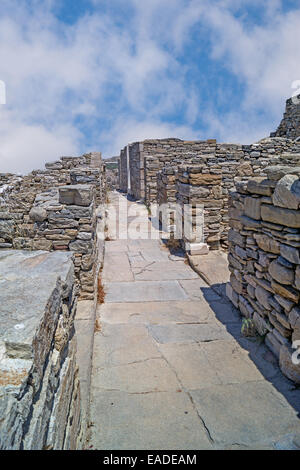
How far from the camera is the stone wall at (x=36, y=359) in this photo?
1057 millimetres

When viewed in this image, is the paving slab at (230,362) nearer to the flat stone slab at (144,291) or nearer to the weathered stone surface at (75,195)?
the flat stone slab at (144,291)

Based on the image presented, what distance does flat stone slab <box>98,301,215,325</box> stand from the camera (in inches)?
178

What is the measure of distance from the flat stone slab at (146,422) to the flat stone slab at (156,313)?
1.54 metres

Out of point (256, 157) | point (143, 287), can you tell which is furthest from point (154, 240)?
point (256, 157)

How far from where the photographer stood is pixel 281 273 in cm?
323

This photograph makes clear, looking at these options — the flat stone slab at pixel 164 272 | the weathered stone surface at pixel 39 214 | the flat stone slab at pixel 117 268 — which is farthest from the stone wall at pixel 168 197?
the weathered stone surface at pixel 39 214

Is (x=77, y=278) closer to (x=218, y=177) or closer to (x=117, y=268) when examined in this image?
(x=117, y=268)

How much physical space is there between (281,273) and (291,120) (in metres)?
15.3

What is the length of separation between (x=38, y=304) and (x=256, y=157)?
9.95m

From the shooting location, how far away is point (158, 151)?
1597 cm

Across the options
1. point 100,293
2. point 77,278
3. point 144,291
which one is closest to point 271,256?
point 144,291

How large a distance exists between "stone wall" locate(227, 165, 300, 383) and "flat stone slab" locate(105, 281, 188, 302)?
125cm
